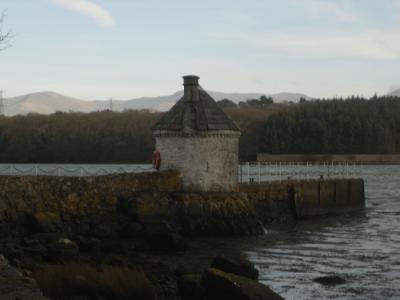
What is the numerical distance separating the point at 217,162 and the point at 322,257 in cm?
759

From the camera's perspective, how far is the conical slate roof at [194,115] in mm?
29016

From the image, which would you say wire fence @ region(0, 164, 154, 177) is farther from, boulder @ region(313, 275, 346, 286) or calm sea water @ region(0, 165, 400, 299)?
boulder @ region(313, 275, 346, 286)

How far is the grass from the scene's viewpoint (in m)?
13.1

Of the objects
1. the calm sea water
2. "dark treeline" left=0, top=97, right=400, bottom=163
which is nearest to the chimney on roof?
the calm sea water

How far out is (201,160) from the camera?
28.8 meters

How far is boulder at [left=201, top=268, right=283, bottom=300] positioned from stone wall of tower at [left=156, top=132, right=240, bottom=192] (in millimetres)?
14878

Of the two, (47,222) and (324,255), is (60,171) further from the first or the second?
(324,255)

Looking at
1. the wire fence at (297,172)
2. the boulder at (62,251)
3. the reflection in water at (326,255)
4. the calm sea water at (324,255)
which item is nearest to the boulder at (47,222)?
the boulder at (62,251)

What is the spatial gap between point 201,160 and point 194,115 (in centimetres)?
198

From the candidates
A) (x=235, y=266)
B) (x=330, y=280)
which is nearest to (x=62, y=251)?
(x=235, y=266)

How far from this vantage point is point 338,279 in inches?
714

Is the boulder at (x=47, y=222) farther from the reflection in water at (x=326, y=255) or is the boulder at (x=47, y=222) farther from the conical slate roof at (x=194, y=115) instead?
the conical slate roof at (x=194, y=115)

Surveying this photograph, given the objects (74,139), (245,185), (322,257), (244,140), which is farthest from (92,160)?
(322,257)

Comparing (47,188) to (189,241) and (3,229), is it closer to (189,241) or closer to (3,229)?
(3,229)
